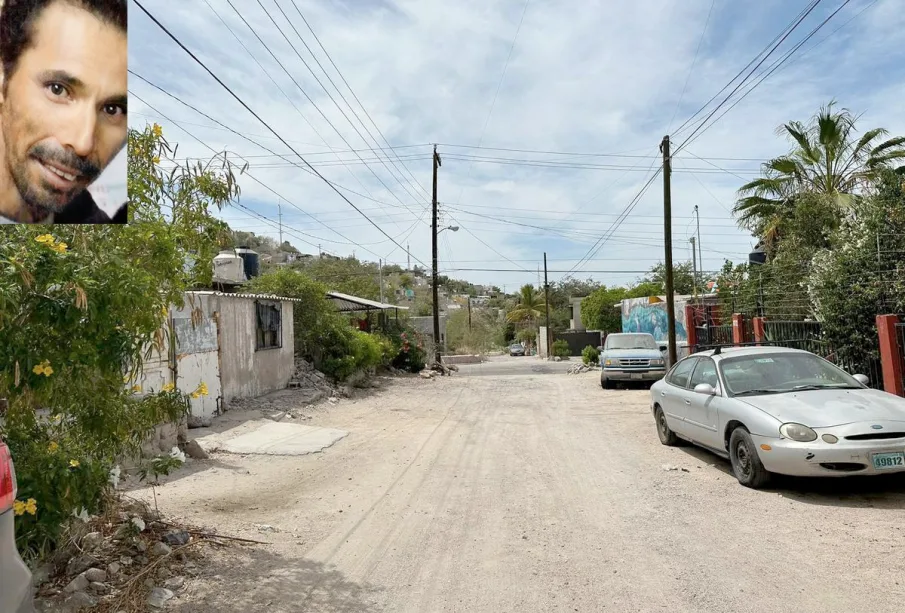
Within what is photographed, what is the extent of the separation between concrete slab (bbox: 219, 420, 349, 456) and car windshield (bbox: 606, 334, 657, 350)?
1180 centimetres

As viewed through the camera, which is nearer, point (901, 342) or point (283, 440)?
point (901, 342)

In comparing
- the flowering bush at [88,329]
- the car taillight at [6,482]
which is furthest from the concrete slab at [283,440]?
the car taillight at [6,482]

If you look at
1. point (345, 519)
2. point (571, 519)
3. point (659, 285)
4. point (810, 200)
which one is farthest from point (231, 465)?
point (659, 285)

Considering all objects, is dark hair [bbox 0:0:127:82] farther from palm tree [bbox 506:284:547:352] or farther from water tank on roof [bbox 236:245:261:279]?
palm tree [bbox 506:284:547:352]

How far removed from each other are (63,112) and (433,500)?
15.6 feet

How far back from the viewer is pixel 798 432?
20.5 ft

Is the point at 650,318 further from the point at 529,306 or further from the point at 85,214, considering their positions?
the point at 529,306

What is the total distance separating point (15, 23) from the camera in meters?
4.34

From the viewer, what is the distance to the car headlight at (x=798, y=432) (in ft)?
20.3

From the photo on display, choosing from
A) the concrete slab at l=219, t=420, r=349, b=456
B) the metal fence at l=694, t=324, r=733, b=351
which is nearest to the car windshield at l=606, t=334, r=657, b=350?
the metal fence at l=694, t=324, r=733, b=351

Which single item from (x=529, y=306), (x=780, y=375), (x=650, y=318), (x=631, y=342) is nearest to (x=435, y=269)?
(x=650, y=318)

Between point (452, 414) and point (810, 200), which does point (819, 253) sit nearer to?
point (810, 200)

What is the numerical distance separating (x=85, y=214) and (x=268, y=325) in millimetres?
12892

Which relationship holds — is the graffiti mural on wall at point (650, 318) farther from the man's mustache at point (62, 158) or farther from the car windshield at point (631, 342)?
the man's mustache at point (62, 158)
